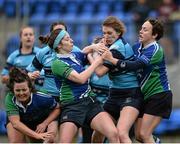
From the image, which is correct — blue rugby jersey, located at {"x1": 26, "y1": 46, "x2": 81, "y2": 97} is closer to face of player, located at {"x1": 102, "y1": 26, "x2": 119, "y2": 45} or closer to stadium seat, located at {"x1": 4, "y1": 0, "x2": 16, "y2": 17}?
face of player, located at {"x1": 102, "y1": 26, "x2": 119, "y2": 45}

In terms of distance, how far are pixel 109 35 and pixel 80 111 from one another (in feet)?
3.59

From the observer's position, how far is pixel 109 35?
9.04 metres

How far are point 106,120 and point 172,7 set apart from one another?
323 inches

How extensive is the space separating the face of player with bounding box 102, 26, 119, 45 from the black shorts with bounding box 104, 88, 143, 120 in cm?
68

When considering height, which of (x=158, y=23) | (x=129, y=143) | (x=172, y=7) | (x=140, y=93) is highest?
(x=172, y=7)

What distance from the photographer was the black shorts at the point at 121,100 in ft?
29.9

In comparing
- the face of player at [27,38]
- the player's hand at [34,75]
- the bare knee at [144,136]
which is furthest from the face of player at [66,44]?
the face of player at [27,38]

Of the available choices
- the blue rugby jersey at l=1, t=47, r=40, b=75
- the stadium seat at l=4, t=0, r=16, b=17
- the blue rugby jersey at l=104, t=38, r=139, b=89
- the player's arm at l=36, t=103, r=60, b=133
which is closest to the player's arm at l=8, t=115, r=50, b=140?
the player's arm at l=36, t=103, r=60, b=133

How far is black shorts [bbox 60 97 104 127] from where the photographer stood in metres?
8.61

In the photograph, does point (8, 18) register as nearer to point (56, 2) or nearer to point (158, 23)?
point (56, 2)

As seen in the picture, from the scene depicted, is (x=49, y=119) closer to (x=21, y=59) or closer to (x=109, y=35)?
(x=109, y=35)

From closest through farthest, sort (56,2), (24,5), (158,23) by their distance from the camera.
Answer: (158,23) < (24,5) < (56,2)

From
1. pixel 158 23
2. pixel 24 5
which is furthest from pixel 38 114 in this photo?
pixel 24 5

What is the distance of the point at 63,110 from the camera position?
8781mm
